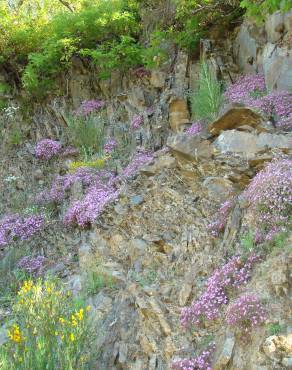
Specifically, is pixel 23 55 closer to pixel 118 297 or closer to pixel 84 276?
pixel 84 276

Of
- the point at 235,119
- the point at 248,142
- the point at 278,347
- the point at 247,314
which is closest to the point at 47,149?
the point at 235,119

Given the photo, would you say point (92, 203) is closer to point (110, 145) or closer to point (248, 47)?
point (110, 145)

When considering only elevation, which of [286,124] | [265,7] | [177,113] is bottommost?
[177,113]

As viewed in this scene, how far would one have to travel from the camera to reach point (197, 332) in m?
5.09

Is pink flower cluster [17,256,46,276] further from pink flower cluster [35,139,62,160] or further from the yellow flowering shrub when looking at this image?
pink flower cluster [35,139,62,160]

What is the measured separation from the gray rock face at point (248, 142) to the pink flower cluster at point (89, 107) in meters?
5.71

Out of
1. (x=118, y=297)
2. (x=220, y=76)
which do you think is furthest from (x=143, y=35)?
(x=118, y=297)

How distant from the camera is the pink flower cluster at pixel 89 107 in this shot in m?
12.1

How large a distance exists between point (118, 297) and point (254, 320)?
272cm

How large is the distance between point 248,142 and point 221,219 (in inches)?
50.1

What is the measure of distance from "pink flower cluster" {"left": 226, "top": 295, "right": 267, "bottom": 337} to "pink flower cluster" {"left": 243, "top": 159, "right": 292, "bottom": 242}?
2.84ft

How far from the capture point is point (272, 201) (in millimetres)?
5328

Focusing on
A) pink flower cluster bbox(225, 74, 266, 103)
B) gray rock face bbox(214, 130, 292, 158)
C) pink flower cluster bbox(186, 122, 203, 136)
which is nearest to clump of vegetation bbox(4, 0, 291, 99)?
pink flower cluster bbox(225, 74, 266, 103)

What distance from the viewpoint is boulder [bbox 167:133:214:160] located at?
706 centimetres
